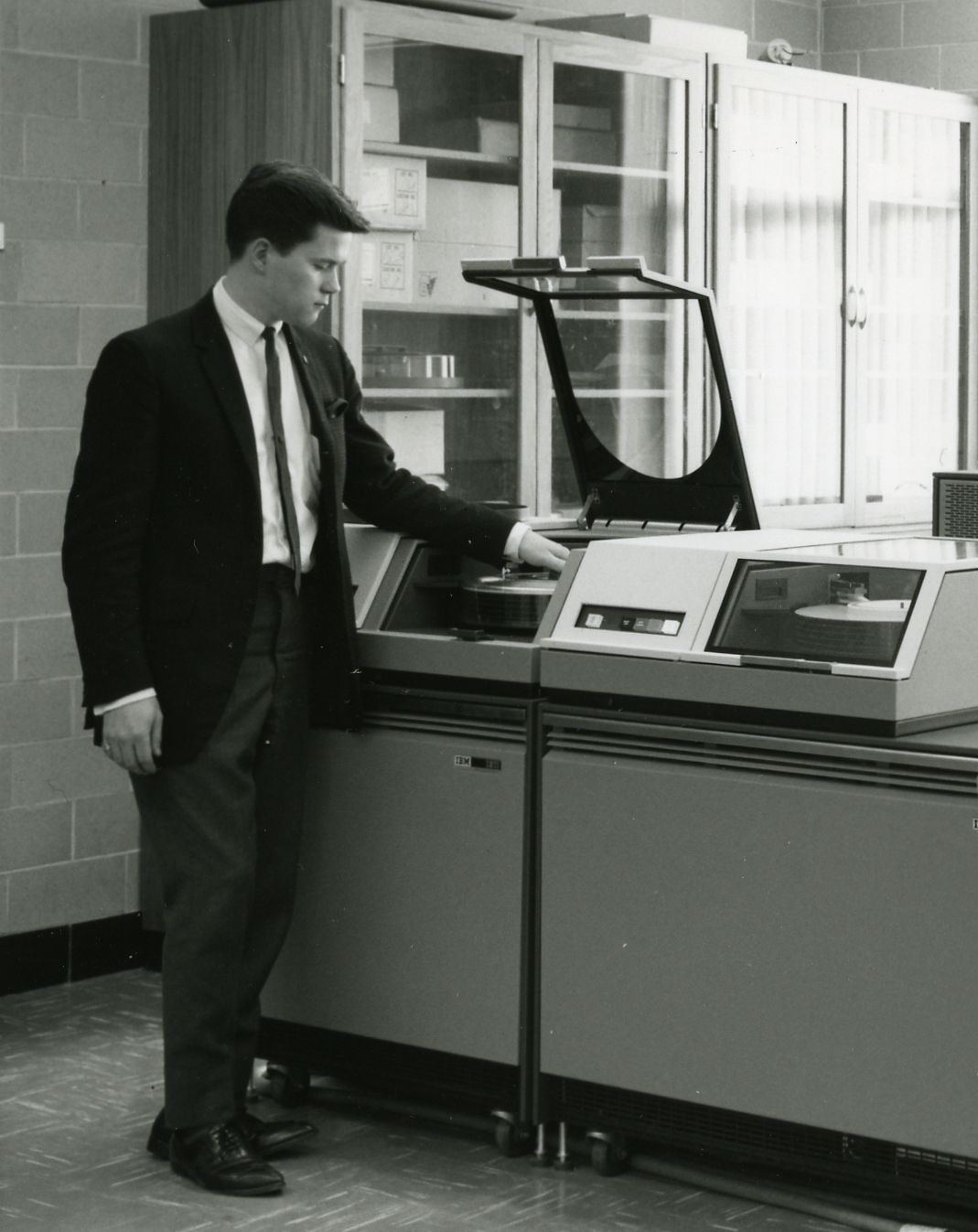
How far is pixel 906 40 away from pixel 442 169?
2176mm

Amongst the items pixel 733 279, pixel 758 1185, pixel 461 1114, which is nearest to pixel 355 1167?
pixel 461 1114

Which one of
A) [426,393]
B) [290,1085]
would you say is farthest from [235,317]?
[290,1085]

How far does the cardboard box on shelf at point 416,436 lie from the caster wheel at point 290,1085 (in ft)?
4.74

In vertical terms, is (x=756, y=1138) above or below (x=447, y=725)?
below

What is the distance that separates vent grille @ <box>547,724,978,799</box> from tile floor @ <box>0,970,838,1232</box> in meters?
0.70

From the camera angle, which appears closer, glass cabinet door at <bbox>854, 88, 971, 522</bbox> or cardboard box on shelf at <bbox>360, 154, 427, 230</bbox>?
cardboard box on shelf at <bbox>360, 154, 427, 230</bbox>

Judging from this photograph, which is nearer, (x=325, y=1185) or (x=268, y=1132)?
(x=325, y=1185)

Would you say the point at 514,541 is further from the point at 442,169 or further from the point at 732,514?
the point at 442,169

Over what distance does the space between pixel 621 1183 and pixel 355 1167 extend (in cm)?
44

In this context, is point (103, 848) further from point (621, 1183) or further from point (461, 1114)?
point (621, 1183)

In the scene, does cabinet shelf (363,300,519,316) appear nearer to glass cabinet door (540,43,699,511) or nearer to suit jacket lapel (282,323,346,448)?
glass cabinet door (540,43,699,511)

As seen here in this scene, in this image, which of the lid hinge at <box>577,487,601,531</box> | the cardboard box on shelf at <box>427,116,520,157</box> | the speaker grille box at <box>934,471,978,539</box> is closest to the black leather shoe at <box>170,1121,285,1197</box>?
the lid hinge at <box>577,487,601,531</box>

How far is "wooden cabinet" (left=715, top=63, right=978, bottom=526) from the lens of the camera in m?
5.27

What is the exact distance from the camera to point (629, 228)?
4996 mm
